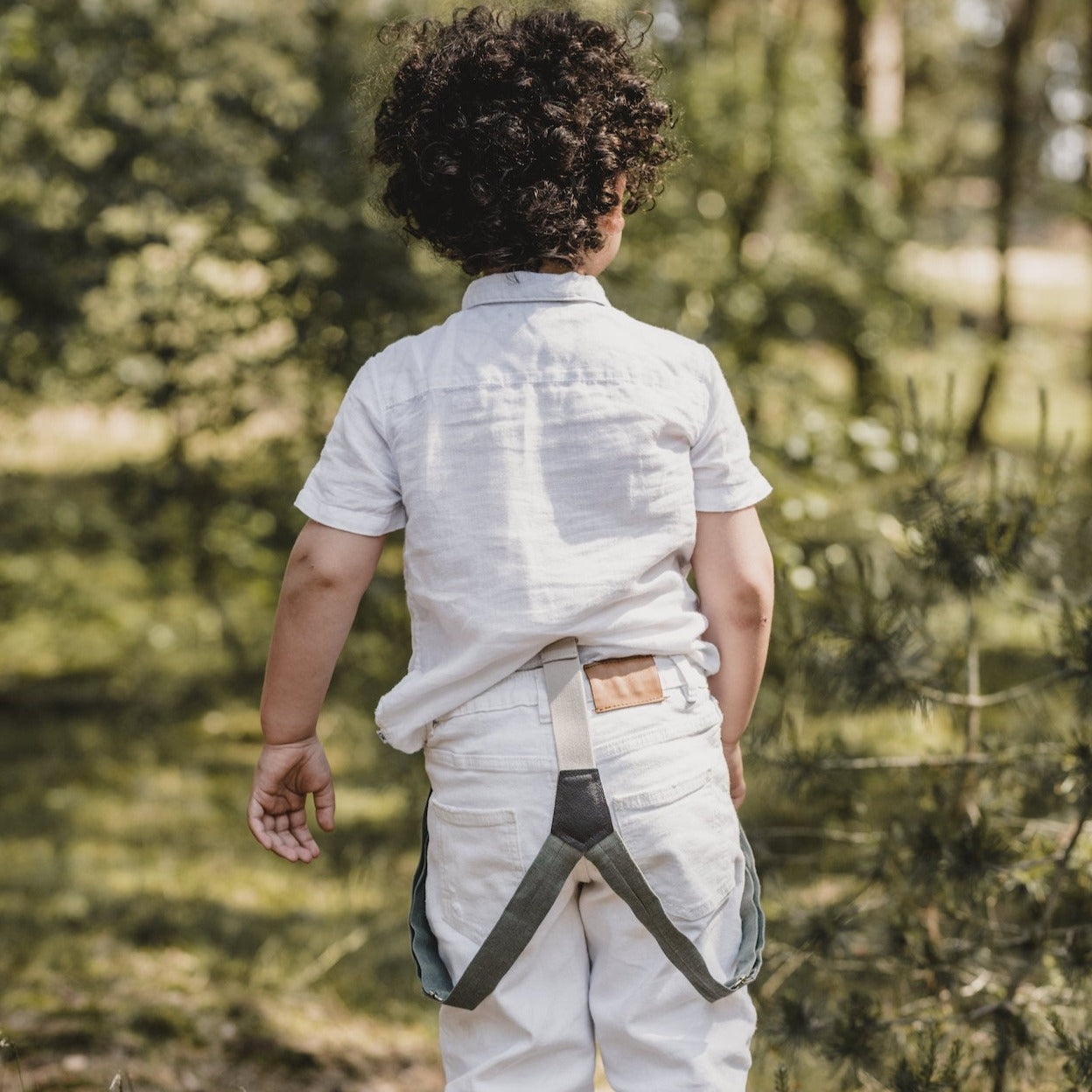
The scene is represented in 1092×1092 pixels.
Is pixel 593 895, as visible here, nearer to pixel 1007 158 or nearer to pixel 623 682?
pixel 623 682

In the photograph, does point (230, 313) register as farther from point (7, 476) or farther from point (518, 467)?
point (518, 467)

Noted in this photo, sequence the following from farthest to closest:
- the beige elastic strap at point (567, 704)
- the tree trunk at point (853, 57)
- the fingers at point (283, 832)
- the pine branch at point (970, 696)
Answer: the tree trunk at point (853, 57) < the pine branch at point (970, 696) < the fingers at point (283, 832) < the beige elastic strap at point (567, 704)

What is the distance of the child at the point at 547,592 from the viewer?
1.58 meters

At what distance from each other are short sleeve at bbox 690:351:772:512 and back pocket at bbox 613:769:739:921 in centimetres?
36

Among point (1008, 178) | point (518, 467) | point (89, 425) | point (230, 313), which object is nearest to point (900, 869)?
point (518, 467)

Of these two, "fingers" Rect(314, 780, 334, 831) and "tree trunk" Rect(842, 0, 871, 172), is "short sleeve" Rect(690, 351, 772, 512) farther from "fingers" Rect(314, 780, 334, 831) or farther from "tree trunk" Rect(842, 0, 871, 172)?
"tree trunk" Rect(842, 0, 871, 172)

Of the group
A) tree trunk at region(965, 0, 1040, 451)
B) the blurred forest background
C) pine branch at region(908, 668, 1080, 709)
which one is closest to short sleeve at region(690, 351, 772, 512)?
the blurred forest background

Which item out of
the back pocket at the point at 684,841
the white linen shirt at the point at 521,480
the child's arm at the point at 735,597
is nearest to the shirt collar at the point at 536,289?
the white linen shirt at the point at 521,480

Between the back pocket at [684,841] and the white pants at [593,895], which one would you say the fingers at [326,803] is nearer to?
the white pants at [593,895]

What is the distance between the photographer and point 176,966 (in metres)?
3.29

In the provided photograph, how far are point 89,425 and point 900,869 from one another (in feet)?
13.6

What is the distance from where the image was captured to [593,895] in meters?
1.65

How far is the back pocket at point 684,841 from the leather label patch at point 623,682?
115 mm

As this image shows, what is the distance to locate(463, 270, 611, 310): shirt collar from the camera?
1666mm
